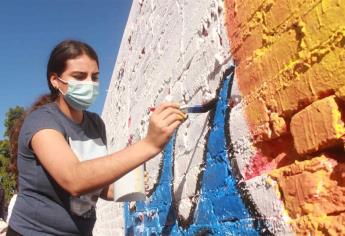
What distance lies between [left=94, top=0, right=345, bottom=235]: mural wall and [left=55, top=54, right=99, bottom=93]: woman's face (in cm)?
56

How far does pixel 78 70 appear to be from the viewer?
6.49ft

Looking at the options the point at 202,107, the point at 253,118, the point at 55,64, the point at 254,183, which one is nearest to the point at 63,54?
the point at 55,64

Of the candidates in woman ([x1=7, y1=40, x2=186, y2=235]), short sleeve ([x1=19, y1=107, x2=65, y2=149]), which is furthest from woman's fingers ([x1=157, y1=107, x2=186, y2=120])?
short sleeve ([x1=19, y1=107, x2=65, y2=149])

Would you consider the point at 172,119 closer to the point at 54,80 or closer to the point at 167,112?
the point at 167,112

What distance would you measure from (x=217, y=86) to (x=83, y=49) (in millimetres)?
620

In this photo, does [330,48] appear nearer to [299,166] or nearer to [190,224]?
[299,166]

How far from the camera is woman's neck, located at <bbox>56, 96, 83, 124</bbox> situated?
1.98 metres

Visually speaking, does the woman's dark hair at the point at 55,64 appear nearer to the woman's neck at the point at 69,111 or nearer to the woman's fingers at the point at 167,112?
the woman's neck at the point at 69,111

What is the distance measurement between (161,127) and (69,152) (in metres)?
0.33

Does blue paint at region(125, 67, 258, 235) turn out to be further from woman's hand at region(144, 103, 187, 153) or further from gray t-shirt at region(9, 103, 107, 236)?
gray t-shirt at region(9, 103, 107, 236)

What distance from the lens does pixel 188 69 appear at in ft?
8.09

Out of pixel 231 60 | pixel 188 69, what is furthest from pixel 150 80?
pixel 231 60

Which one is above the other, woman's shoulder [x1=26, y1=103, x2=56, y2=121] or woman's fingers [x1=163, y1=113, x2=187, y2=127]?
woman's shoulder [x1=26, y1=103, x2=56, y2=121]

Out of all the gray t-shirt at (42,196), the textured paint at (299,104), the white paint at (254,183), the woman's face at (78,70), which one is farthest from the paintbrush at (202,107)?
the gray t-shirt at (42,196)
